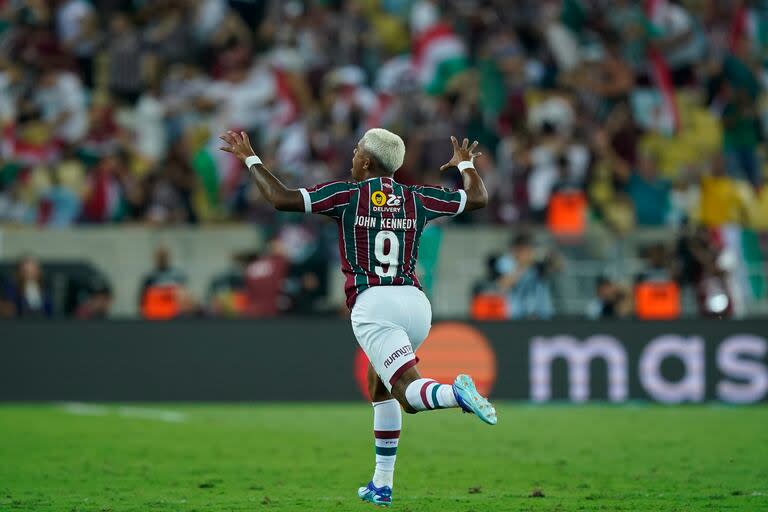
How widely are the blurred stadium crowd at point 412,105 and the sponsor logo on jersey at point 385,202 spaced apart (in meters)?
10.3

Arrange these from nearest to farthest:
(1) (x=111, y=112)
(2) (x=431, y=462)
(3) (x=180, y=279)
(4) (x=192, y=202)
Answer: (2) (x=431, y=462)
(3) (x=180, y=279)
(4) (x=192, y=202)
(1) (x=111, y=112)

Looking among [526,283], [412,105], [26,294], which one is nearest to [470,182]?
→ [526,283]

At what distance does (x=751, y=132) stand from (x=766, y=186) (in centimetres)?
163

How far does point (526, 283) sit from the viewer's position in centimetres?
1903

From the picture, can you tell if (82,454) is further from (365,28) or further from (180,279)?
(365,28)

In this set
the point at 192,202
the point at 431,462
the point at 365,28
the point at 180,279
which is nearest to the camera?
the point at 431,462

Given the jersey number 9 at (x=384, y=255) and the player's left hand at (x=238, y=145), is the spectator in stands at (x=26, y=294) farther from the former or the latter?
the jersey number 9 at (x=384, y=255)

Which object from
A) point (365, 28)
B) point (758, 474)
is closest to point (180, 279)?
point (365, 28)

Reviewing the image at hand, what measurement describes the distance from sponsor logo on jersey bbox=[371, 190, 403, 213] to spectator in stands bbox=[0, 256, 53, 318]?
1096 cm

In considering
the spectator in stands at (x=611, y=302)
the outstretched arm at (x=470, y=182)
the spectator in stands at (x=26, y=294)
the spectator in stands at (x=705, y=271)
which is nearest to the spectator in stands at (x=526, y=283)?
the spectator in stands at (x=611, y=302)

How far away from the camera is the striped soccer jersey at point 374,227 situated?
28.6ft

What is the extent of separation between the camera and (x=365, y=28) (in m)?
23.6

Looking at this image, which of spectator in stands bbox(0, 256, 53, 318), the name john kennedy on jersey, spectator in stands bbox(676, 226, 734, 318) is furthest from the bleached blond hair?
spectator in stands bbox(0, 256, 53, 318)

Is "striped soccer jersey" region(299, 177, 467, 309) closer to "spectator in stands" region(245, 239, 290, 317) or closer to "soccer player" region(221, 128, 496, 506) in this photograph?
"soccer player" region(221, 128, 496, 506)
